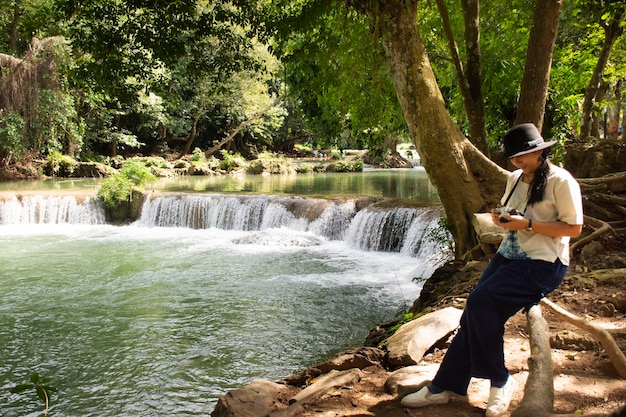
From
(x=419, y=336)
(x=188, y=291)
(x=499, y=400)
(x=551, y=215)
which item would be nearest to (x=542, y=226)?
(x=551, y=215)

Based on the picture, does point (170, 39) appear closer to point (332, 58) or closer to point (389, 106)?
point (332, 58)

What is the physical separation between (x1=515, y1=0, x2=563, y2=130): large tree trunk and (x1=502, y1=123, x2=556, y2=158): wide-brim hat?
3.83 metres

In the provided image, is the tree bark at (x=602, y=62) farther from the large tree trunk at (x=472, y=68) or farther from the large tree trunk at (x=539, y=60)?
the large tree trunk at (x=539, y=60)

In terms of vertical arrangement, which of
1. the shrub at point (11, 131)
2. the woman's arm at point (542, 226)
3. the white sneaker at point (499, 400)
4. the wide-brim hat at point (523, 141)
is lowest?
the white sneaker at point (499, 400)

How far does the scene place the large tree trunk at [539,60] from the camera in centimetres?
571

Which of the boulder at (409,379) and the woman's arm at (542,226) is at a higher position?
the woman's arm at (542,226)

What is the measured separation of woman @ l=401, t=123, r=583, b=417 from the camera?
7.89ft

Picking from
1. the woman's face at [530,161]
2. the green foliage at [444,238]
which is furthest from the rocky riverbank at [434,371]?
the green foliage at [444,238]

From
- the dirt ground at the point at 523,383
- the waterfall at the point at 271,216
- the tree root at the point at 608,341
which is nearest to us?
the dirt ground at the point at 523,383

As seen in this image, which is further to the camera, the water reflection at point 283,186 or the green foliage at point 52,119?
the green foliage at point 52,119

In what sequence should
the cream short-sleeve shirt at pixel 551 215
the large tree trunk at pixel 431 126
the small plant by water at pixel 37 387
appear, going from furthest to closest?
the large tree trunk at pixel 431 126
the cream short-sleeve shirt at pixel 551 215
the small plant by water at pixel 37 387

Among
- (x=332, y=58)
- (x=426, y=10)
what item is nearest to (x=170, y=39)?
(x=332, y=58)

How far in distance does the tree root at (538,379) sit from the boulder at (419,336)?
87 centimetres

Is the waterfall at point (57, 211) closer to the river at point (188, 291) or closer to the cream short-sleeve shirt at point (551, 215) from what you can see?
the river at point (188, 291)
